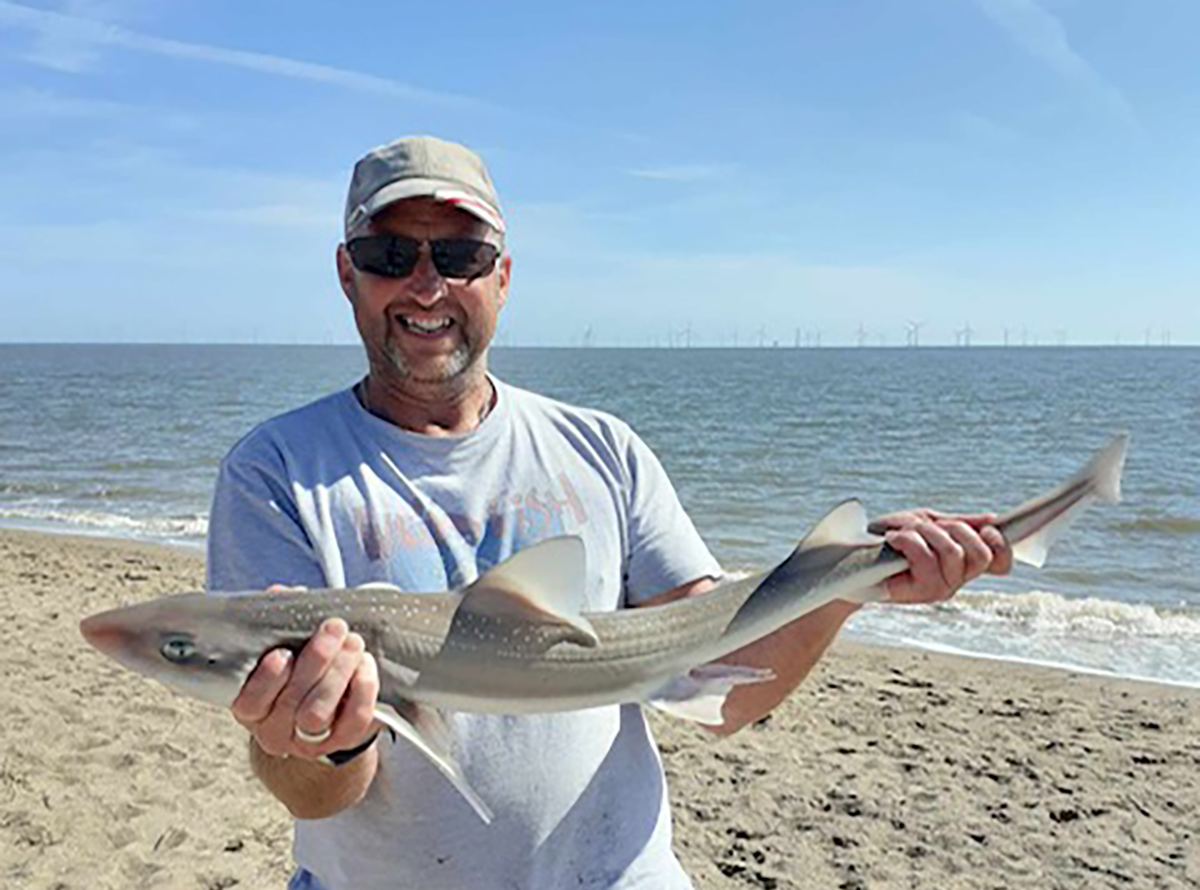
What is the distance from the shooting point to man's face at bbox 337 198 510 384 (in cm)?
279

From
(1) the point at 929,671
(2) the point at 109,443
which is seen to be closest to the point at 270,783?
(1) the point at 929,671

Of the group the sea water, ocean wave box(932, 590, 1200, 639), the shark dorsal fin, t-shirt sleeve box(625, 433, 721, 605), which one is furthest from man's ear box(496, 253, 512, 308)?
ocean wave box(932, 590, 1200, 639)

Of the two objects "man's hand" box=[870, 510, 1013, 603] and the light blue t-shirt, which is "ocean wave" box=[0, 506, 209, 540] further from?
"man's hand" box=[870, 510, 1013, 603]

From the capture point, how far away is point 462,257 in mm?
2855

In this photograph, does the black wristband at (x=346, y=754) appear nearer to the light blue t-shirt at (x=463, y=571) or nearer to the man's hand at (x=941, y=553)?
the light blue t-shirt at (x=463, y=571)

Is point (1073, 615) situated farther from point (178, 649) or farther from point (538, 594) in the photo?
point (178, 649)

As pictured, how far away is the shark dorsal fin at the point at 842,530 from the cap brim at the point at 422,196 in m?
1.17

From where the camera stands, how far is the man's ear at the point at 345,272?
291cm

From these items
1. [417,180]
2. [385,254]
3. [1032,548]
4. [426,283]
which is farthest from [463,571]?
[1032,548]

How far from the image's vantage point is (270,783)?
7.84ft

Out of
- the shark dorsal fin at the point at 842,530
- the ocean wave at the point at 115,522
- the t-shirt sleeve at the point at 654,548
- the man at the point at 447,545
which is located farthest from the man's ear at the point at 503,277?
the ocean wave at the point at 115,522

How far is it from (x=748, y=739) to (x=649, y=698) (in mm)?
6667

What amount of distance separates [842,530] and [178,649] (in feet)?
5.16

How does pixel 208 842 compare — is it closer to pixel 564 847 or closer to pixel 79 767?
pixel 79 767
